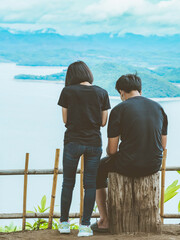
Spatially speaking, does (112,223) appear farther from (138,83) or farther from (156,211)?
(138,83)

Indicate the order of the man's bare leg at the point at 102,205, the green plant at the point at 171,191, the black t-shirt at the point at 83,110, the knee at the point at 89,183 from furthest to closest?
the green plant at the point at 171,191, the man's bare leg at the point at 102,205, the knee at the point at 89,183, the black t-shirt at the point at 83,110

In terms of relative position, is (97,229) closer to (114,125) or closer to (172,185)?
(114,125)

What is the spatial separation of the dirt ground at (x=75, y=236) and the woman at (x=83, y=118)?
28cm

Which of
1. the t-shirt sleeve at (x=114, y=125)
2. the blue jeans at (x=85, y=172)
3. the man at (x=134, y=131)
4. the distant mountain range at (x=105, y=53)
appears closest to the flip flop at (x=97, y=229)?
the blue jeans at (x=85, y=172)

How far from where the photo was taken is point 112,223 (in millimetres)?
2203

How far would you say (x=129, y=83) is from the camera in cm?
206

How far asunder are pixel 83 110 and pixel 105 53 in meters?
7.30

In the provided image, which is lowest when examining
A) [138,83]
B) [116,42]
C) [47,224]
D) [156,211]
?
[47,224]

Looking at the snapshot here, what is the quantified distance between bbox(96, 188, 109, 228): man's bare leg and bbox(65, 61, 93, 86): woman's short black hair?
0.69 meters

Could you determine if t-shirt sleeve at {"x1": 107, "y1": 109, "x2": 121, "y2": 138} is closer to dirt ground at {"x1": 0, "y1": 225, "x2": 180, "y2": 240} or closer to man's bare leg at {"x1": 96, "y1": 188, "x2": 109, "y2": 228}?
man's bare leg at {"x1": 96, "y1": 188, "x2": 109, "y2": 228}

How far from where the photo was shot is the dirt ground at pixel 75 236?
2129 millimetres

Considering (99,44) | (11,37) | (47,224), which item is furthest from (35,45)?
(47,224)

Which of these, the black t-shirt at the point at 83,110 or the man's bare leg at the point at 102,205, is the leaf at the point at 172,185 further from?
the black t-shirt at the point at 83,110

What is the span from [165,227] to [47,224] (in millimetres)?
866
